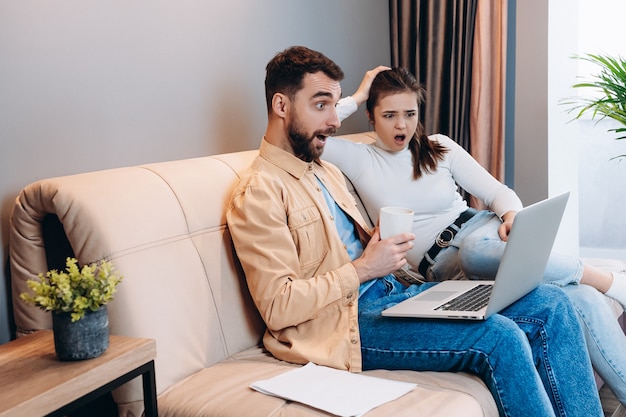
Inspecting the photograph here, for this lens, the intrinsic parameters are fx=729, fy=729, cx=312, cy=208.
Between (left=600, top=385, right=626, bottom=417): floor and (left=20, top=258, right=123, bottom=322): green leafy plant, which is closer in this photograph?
(left=20, top=258, right=123, bottom=322): green leafy plant

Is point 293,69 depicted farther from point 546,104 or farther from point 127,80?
point 546,104

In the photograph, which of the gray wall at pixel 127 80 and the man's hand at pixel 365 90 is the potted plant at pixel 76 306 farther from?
the man's hand at pixel 365 90

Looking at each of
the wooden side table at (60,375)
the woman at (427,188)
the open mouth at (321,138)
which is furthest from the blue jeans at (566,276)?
the wooden side table at (60,375)

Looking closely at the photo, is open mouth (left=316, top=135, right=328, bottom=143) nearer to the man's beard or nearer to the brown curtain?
the man's beard

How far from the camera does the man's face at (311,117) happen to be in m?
1.98

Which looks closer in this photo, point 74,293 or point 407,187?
point 74,293

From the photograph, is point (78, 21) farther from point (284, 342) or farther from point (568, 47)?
point (568, 47)

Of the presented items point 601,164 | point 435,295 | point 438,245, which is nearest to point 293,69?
point 435,295

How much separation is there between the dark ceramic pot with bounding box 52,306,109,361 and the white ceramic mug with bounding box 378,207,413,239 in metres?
0.77

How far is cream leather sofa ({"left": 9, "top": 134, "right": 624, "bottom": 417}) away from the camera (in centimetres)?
160

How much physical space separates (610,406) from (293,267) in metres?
1.45

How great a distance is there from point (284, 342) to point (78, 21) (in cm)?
98

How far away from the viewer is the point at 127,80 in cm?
205

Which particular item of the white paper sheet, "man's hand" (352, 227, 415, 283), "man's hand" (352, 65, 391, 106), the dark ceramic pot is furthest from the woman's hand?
the dark ceramic pot
